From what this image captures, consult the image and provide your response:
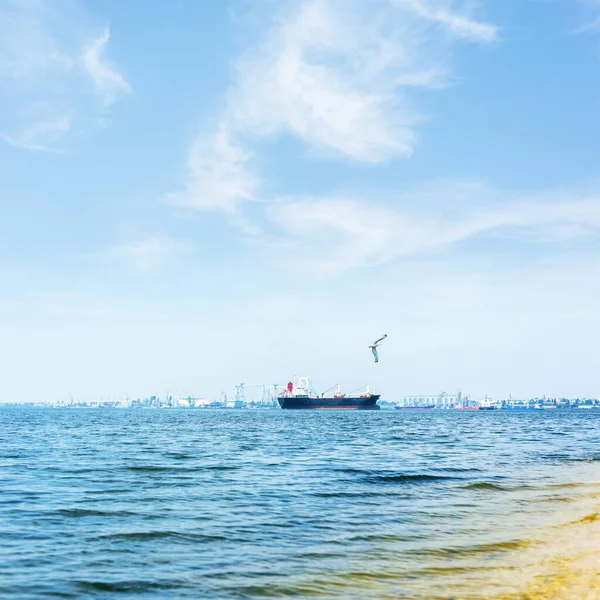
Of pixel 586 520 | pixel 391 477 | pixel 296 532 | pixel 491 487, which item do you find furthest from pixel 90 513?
pixel 491 487

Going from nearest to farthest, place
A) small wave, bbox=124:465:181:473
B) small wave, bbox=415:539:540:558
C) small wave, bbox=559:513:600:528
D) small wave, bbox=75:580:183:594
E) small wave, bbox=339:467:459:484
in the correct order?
1. small wave, bbox=75:580:183:594
2. small wave, bbox=415:539:540:558
3. small wave, bbox=559:513:600:528
4. small wave, bbox=339:467:459:484
5. small wave, bbox=124:465:181:473

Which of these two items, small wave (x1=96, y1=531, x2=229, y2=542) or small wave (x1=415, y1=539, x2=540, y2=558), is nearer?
small wave (x1=415, y1=539, x2=540, y2=558)

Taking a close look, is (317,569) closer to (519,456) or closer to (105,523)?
(105,523)

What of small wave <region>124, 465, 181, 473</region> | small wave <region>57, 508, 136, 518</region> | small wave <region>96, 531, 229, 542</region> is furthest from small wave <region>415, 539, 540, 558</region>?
small wave <region>124, 465, 181, 473</region>

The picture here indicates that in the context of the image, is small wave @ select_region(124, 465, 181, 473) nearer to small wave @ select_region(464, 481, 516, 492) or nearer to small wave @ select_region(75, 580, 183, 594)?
small wave @ select_region(464, 481, 516, 492)

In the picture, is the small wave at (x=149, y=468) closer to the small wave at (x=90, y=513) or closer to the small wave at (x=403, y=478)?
the small wave at (x=403, y=478)

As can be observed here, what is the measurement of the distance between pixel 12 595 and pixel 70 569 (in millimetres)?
1666

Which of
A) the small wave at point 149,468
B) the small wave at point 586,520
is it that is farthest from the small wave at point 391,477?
the small wave at point 586,520

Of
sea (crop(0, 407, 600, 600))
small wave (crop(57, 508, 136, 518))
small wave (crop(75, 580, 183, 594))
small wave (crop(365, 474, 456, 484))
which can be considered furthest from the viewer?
small wave (crop(365, 474, 456, 484))

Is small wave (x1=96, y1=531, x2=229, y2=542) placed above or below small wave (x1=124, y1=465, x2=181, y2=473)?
above

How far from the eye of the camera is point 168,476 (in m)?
25.9

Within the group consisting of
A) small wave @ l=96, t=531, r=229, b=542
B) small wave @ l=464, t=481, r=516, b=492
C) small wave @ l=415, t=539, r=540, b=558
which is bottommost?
small wave @ l=464, t=481, r=516, b=492

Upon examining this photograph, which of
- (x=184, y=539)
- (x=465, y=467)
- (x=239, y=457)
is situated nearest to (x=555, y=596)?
(x=184, y=539)

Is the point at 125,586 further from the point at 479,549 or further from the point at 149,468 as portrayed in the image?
the point at 149,468
